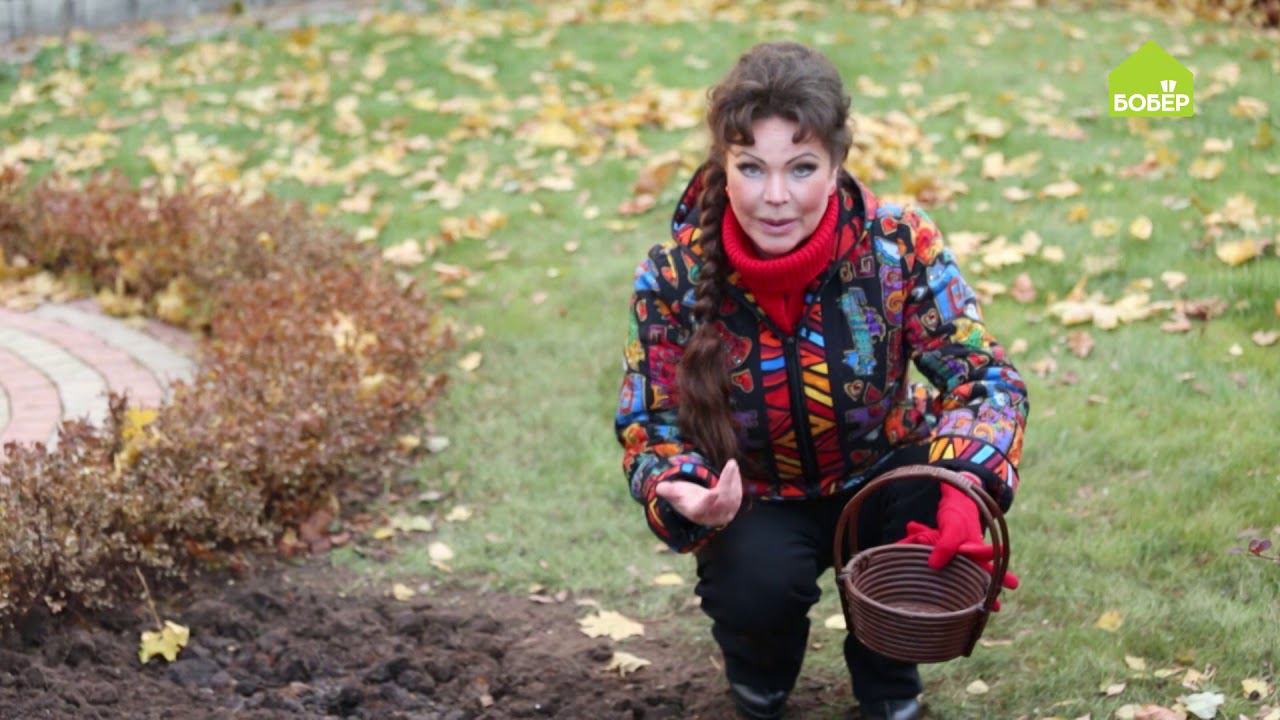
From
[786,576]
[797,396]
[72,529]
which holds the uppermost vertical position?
[797,396]

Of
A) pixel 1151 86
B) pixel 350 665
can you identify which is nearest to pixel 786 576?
pixel 350 665

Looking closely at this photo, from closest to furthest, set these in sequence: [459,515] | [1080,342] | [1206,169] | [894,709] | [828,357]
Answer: [828,357] < [894,709] < [459,515] < [1080,342] < [1206,169]

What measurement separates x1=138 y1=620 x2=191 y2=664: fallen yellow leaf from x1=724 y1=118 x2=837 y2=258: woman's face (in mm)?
1793

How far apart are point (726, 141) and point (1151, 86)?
231 inches

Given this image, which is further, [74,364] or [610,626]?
[74,364]

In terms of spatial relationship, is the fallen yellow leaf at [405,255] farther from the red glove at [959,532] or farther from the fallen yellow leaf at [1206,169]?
the red glove at [959,532]

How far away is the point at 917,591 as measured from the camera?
9.51 ft

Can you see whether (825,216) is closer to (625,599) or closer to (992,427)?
(992,427)

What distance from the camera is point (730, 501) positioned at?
2.67m

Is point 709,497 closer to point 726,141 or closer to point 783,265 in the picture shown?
point 783,265

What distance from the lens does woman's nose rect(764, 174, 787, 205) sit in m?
2.83

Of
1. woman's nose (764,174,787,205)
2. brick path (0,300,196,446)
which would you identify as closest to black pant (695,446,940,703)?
woman's nose (764,174,787,205)

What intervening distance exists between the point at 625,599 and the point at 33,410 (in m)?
2.00

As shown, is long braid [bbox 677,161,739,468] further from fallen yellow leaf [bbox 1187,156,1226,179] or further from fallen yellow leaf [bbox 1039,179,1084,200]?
fallen yellow leaf [bbox 1187,156,1226,179]
